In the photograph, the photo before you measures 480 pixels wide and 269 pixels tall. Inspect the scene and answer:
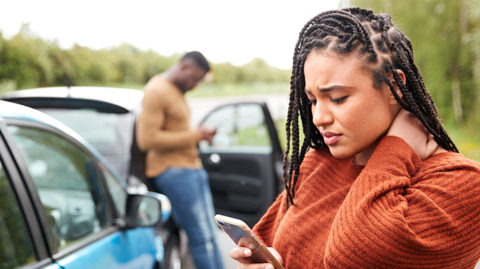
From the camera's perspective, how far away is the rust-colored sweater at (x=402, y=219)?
1.01 meters

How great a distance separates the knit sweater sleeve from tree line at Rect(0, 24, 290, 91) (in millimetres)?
615

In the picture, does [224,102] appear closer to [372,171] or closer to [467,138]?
[467,138]

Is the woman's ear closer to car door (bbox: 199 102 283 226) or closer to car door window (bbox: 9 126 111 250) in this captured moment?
car door window (bbox: 9 126 111 250)

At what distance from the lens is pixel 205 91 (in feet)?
118

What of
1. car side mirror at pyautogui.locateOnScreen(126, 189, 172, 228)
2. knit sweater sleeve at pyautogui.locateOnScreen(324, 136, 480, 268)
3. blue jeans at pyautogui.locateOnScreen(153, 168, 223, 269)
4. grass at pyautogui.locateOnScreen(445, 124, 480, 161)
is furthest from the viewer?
grass at pyautogui.locateOnScreen(445, 124, 480, 161)

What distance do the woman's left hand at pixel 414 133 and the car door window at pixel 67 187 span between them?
1354 millimetres

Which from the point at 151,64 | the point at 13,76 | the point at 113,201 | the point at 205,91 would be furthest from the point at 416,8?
the point at 205,91

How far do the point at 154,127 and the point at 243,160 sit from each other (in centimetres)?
146

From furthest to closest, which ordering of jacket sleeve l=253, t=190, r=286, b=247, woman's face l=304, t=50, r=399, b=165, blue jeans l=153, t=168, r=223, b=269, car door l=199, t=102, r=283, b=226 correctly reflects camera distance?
1. car door l=199, t=102, r=283, b=226
2. blue jeans l=153, t=168, r=223, b=269
3. jacket sleeve l=253, t=190, r=286, b=247
4. woman's face l=304, t=50, r=399, b=165

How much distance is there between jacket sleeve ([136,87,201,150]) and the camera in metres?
3.29

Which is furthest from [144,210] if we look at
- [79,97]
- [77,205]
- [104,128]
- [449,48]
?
[449,48]

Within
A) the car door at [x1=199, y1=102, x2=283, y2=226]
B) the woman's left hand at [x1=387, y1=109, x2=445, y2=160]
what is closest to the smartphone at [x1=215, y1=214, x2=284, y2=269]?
the woman's left hand at [x1=387, y1=109, x2=445, y2=160]

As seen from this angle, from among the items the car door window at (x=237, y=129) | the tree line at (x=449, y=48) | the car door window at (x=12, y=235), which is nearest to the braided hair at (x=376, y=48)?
the car door window at (x=12, y=235)

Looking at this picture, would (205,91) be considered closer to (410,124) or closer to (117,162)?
(117,162)
